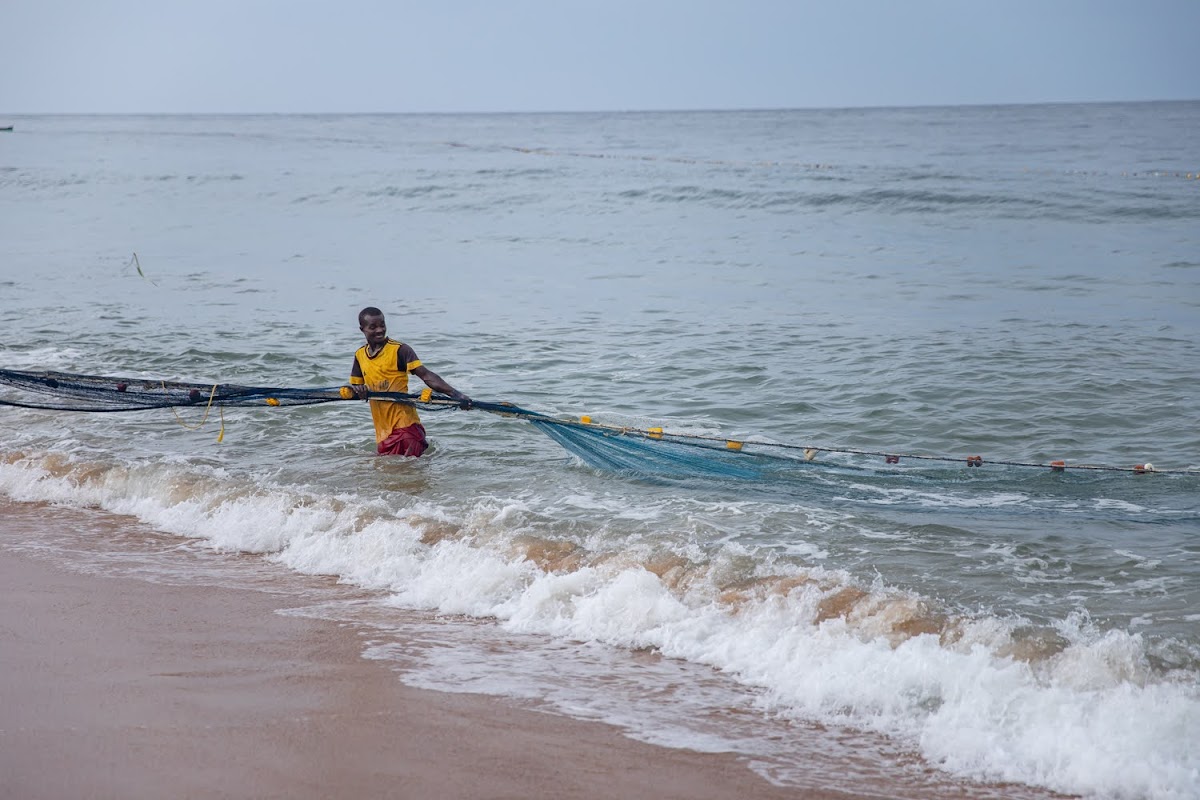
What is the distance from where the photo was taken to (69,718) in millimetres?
4305

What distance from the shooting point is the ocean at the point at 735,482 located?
4617 millimetres

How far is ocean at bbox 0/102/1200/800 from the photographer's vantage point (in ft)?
15.1

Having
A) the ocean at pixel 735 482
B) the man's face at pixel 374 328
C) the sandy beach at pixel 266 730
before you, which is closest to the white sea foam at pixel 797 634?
the ocean at pixel 735 482

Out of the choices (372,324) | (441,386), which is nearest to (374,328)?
(372,324)

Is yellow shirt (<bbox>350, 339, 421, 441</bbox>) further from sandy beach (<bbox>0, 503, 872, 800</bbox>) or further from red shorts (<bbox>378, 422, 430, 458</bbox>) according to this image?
sandy beach (<bbox>0, 503, 872, 800</bbox>)

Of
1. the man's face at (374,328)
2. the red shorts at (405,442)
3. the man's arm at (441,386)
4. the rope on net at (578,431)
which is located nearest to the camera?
the man's arm at (441,386)

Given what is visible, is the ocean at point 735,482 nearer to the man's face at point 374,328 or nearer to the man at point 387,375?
the man at point 387,375

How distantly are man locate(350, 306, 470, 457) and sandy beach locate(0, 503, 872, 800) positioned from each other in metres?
2.21

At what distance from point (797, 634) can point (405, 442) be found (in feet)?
13.1

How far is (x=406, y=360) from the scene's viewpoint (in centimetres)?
745

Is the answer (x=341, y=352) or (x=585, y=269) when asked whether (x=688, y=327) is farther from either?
(x=585, y=269)

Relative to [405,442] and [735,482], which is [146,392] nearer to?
[405,442]

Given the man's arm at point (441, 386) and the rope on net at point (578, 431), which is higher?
the man's arm at point (441, 386)

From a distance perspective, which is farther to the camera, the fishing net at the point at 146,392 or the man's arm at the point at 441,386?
the fishing net at the point at 146,392
